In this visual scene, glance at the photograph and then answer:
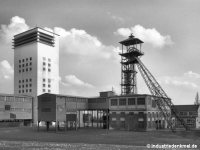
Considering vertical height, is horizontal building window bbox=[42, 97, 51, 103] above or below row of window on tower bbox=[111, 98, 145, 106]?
above

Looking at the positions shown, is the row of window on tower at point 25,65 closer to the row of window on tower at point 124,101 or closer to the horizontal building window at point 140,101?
the row of window on tower at point 124,101

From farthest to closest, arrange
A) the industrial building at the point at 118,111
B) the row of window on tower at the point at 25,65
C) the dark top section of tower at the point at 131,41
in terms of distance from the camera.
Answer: the row of window on tower at the point at 25,65
the dark top section of tower at the point at 131,41
the industrial building at the point at 118,111

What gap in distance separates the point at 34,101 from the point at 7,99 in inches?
613

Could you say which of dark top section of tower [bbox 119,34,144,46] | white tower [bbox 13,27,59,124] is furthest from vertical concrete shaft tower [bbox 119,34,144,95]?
white tower [bbox 13,27,59,124]

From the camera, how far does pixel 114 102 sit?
219 ft

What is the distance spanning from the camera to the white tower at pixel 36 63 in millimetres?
103144

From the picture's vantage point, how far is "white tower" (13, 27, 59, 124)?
103144 millimetres

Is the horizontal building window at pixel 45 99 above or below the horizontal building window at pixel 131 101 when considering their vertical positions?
above

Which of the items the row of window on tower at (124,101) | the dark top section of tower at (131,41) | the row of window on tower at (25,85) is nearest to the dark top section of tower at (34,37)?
the row of window on tower at (25,85)

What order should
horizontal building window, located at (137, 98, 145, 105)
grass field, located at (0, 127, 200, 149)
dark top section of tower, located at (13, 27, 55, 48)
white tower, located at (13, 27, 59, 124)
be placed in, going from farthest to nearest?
1. dark top section of tower, located at (13, 27, 55, 48)
2. white tower, located at (13, 27, 59, 124)
3. horizontal building window, located at (137, 98, 145, 105)
4. grass field, located at (0, 127, 200, 149)

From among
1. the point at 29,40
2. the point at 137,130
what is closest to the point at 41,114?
the point at 137,130

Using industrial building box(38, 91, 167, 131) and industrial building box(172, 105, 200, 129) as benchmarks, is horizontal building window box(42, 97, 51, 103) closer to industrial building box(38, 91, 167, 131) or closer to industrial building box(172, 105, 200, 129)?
industrial building box(38, 91, 167, 131)

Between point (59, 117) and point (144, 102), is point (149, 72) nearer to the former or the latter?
point (144, 102)

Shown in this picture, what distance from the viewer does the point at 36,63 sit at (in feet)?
340
